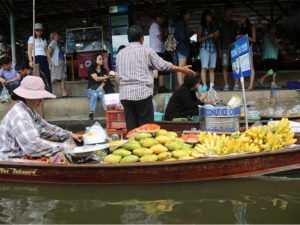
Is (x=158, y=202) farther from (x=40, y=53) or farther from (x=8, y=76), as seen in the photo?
(x=8, y=76)

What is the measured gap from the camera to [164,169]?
537 cm

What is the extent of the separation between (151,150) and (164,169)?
13.5 inches

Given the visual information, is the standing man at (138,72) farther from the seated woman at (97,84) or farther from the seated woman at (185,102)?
the seated woman at (97,84)

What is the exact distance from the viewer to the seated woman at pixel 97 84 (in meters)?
10.3

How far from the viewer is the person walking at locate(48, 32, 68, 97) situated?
38.6 ft

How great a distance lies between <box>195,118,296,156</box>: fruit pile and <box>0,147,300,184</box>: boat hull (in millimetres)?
221

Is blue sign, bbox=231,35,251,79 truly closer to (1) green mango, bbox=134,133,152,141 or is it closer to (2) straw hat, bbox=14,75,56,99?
(1) green mango, bbox=134,133,152,141

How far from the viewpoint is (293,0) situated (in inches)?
526

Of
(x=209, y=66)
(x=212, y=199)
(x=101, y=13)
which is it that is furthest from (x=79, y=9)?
(x=212, y=199)

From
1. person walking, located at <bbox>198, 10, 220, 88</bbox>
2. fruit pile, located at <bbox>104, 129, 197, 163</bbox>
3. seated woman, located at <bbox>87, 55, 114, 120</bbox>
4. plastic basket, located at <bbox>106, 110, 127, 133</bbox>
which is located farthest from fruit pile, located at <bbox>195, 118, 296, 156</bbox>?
seated woman, located at <bbox>87, 55, 114, 120</bbox>

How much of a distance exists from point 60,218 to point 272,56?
7.93m

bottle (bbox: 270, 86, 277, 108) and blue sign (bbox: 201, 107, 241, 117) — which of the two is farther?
bottle (bbox: 270, 86, 277, 108)

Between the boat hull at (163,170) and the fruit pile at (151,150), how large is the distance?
20 centimetres

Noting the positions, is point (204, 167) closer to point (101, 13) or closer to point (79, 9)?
point (101, 13)
